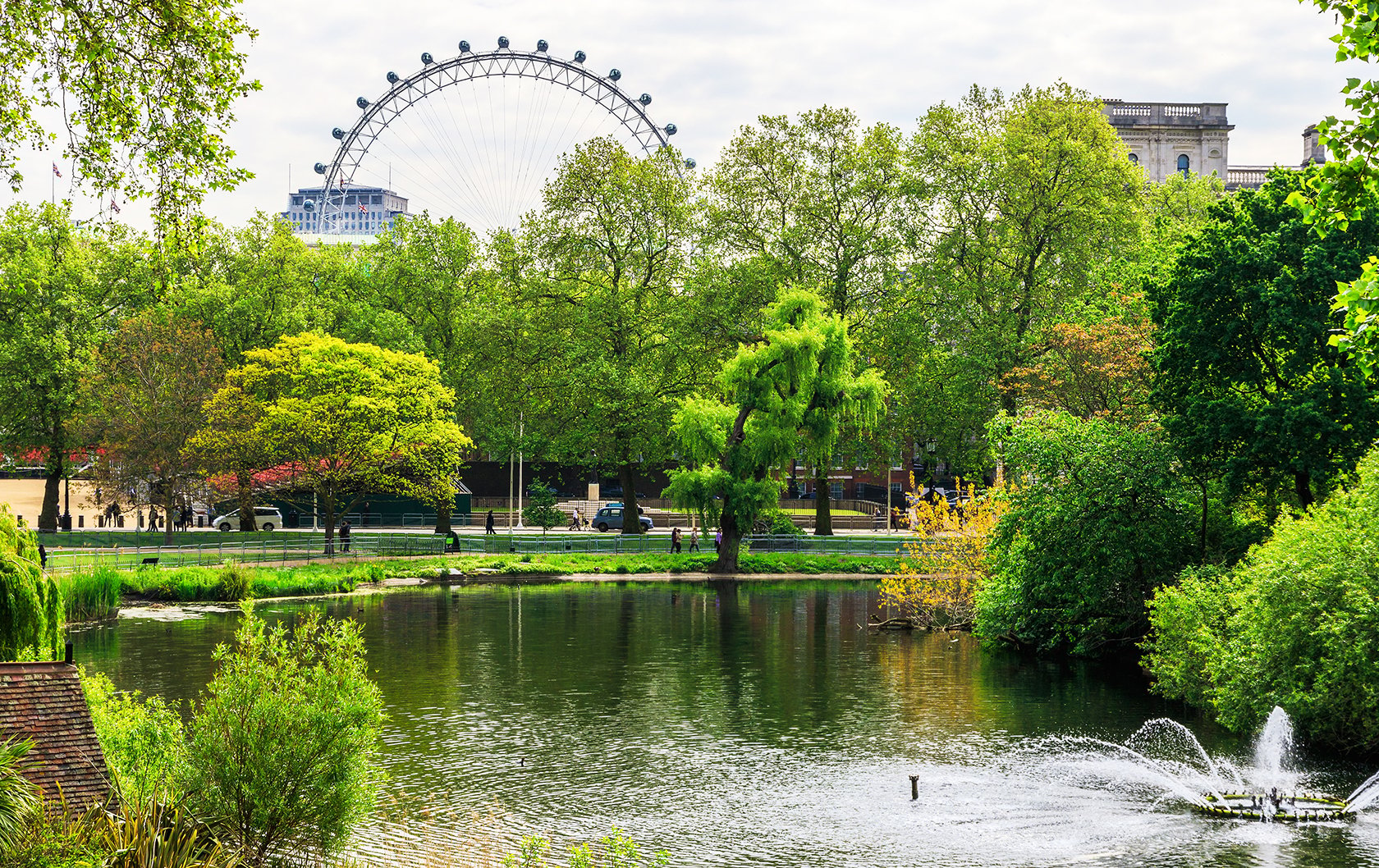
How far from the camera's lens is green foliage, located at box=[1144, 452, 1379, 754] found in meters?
21.8

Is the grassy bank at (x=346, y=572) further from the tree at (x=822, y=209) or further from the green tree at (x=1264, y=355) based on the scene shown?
the green tree at (x=1264, y=355)

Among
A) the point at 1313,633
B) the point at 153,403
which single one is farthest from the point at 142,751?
the point at 153,403

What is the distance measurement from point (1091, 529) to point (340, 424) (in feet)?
116

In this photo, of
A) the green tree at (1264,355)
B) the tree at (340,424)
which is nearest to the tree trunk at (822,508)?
the tree at (340,424)

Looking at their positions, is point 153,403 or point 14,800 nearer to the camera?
point 14,800

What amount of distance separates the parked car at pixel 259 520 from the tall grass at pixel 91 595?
32475 mm

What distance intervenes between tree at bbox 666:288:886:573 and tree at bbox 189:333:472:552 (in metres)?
11.8

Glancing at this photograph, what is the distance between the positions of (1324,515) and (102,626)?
34695 millimetres

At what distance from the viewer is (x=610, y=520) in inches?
2950

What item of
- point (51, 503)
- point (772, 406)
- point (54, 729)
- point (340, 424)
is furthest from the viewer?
point (51, 503)

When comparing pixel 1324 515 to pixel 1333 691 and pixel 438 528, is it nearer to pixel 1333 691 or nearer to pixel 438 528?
pixel 1333 691

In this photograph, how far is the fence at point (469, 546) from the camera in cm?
5159

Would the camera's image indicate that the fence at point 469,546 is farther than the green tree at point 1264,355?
Yes

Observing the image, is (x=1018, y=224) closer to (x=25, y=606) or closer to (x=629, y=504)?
(x=629, y=504)
